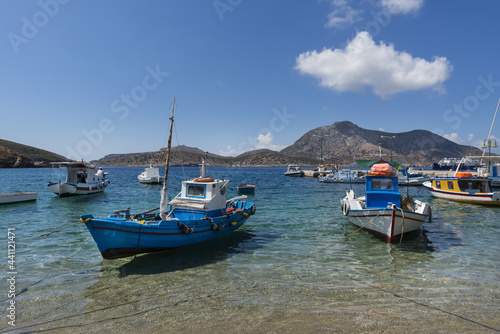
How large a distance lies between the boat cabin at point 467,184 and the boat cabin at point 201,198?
2832cm

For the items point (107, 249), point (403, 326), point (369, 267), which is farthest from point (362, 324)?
point (107, 249)

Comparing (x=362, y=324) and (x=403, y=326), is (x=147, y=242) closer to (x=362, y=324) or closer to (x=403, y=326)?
(x=362, y=324)

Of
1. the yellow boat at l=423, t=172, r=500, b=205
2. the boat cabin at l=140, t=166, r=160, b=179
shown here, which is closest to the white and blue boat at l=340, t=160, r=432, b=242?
the yellow boat at l=423, t=172, r=500, b=205

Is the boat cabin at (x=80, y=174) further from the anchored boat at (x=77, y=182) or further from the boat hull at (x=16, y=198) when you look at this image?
the boat hull at (x=16, y=198)

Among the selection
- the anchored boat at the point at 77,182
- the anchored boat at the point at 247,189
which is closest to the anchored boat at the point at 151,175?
the anchored boat at the point at 77,182

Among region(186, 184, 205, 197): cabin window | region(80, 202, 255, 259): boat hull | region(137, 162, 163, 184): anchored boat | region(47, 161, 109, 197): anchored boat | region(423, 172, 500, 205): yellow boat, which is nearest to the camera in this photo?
region(80, 202, 255, 259): boat hull

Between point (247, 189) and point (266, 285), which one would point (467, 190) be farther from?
point (266, 285)

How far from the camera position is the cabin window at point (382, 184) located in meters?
17.1

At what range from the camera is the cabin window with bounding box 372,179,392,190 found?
17.1 m

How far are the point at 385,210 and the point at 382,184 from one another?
3379 millimetres

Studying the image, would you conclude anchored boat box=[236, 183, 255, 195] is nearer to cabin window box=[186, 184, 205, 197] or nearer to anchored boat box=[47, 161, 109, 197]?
anchored boat box=[47, 161, 109, 197]

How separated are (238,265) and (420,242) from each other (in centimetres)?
1026

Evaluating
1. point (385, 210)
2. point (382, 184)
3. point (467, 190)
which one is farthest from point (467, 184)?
point (385, 210)

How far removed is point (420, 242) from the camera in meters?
14.6
